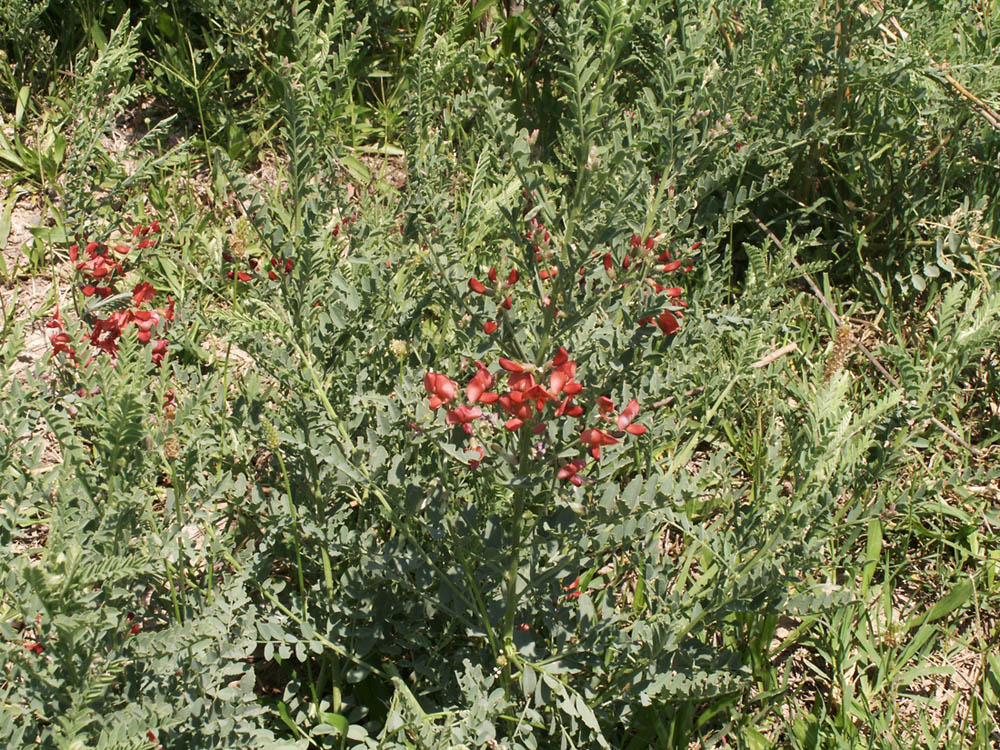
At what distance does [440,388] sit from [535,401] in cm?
19

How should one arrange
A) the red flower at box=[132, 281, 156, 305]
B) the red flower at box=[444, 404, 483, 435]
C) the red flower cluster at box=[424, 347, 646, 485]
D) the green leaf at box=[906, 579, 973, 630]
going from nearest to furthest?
the red flower cluster at box=[424, 347, 646, 485] < the red flower at box=[444, 404, 483, 435] < the red flower at box=[132, 281, 156, 305] < the green leaf at box=[906, 579, 973, 630]

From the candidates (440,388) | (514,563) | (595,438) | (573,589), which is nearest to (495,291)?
(440,388)

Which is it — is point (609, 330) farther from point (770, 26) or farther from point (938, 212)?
point (938, 212)

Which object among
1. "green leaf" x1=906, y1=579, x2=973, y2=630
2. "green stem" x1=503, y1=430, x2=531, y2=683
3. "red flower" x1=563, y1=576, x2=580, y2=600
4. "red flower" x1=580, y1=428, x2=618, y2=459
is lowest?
"green leaf" x1=906, y1=579, x2=973, y2=630

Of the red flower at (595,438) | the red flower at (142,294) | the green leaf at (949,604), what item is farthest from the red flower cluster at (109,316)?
the green leaf at (949,604)

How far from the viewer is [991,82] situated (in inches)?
125

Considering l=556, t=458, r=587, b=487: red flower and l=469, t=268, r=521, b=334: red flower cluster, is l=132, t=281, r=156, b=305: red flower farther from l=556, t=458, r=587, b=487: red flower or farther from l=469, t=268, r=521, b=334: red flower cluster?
l=556, t=458, r=587, b=487: red flower

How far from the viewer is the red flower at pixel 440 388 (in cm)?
172

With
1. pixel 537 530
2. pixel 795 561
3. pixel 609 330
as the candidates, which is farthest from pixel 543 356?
pixel 795 561

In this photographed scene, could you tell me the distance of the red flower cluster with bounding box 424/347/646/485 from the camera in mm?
1606

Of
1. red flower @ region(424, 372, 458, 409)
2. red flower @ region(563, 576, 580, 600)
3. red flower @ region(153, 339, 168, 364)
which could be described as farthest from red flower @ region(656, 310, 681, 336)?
red flower @ region(153, 339, 168, 364)

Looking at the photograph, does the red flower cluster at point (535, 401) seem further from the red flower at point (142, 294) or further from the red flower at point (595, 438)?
the red flower at point (142, 294)

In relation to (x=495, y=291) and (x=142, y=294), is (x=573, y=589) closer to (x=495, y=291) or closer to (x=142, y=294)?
(x=495, y=291)

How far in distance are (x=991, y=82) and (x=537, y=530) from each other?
7.58 feet
